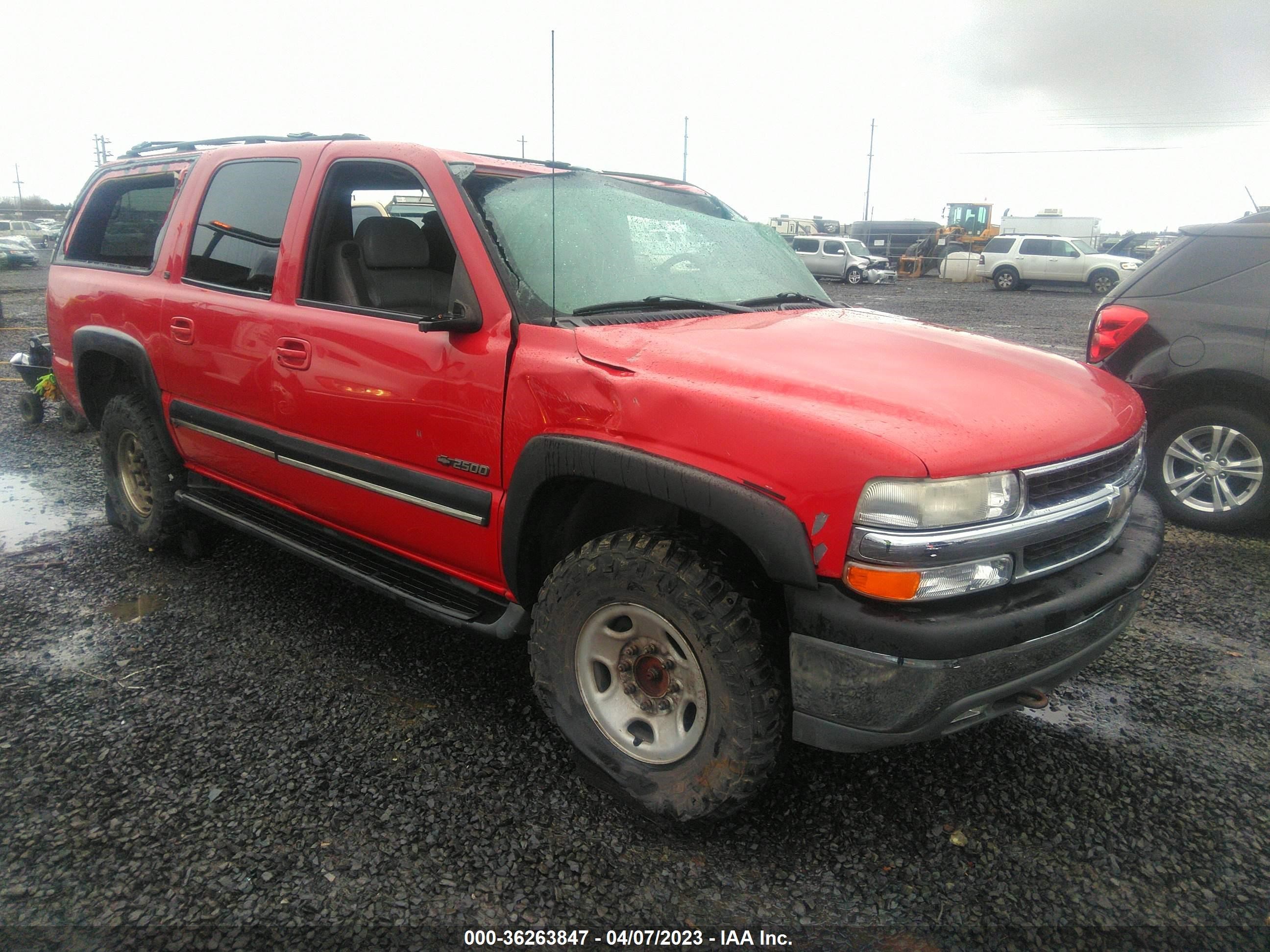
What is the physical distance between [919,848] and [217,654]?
2586 mm

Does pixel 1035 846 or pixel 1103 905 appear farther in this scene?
pixel 1035 846

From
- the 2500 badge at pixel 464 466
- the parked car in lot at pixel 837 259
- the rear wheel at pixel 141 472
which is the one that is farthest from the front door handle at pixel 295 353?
the parked car in lot at pixel 837 259

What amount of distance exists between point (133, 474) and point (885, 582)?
397 cm

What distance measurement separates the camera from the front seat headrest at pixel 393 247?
2783 mm

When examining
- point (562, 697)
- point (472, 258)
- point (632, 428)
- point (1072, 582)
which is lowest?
point (562, 697)

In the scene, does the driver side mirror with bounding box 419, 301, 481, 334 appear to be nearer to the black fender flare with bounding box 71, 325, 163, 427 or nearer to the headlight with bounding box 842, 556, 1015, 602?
the headlight with bounding box 842, 556, 1015, 602

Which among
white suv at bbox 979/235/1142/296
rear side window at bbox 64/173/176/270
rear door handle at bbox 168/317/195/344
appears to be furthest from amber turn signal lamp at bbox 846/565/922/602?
white suv at bbox 979/235/1142/296

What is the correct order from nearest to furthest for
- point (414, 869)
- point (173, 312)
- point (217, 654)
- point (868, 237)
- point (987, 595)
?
point (987, 595) → point (414, 869) → point (217, 654) → point (173, 312) → point (868, 237)

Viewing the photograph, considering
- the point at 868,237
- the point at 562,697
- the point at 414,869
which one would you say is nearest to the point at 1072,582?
the point at 562,697

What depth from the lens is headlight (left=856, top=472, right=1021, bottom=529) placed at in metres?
1.90

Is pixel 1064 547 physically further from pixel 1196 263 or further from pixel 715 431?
pixel 1196 263

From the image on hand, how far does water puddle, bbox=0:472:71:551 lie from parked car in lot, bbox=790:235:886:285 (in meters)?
27.4

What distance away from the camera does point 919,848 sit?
231 centimetres

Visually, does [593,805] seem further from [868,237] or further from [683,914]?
[868,237]
